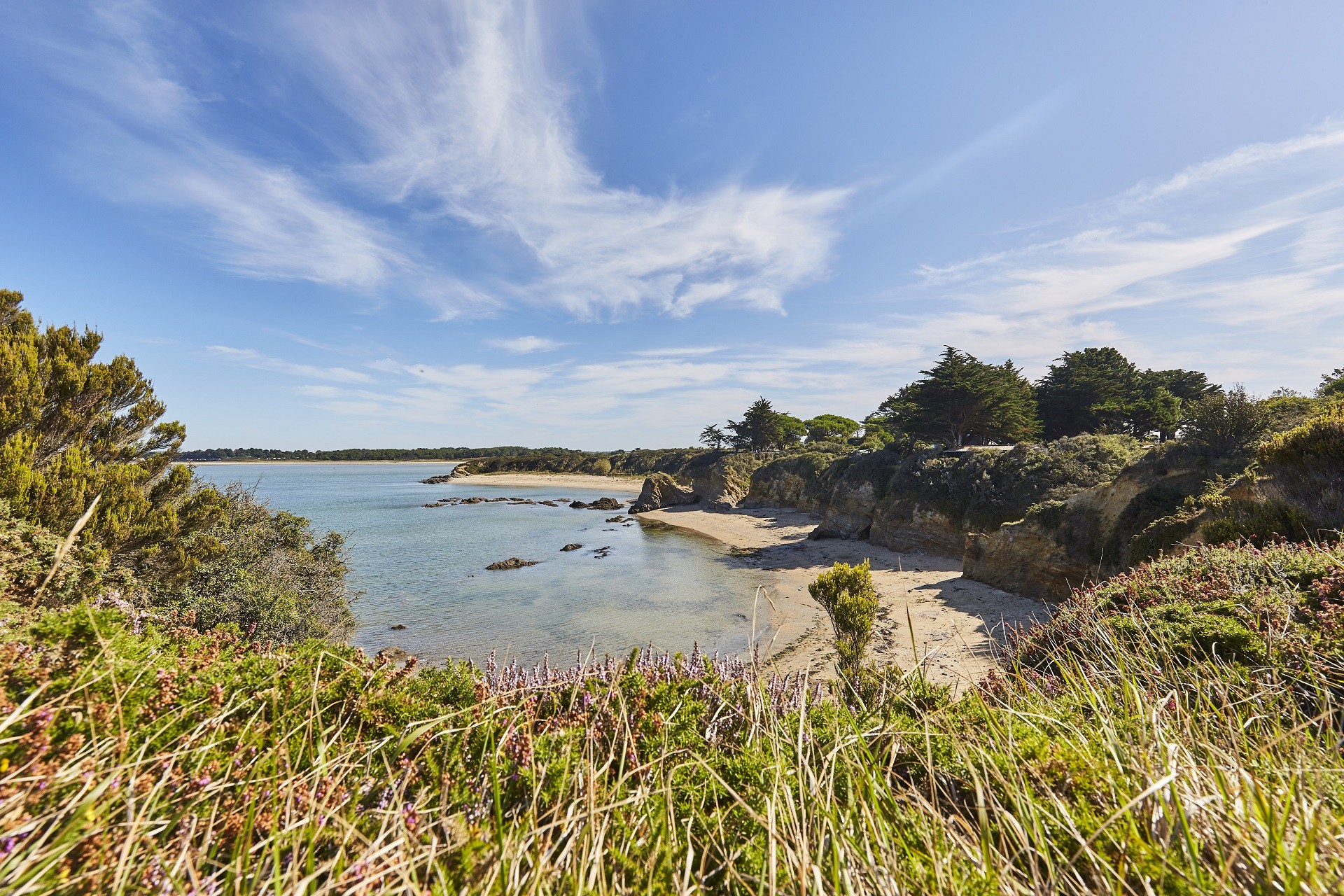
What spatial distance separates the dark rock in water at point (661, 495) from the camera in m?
56.4

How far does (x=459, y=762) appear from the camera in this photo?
1974 millimetres

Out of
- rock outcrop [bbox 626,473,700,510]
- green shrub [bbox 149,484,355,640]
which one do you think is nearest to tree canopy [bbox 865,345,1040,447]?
rock outcrop [bbox 626,473,700,510]

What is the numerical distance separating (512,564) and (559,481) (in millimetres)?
73277

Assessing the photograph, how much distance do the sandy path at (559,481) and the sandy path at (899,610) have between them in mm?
52046

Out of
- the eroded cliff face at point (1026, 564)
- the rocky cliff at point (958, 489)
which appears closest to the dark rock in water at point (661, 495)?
the rocky cliff at point (958, 489)

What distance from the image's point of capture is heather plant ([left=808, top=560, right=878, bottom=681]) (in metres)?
Result: 9.55

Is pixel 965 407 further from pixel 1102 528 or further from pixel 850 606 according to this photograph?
pixel 850 606

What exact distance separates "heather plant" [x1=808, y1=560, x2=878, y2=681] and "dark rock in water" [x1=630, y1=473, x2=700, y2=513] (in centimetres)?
4541

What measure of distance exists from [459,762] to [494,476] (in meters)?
120

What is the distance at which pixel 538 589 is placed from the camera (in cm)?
2303

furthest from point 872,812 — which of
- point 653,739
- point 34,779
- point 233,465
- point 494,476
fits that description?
point 233,465

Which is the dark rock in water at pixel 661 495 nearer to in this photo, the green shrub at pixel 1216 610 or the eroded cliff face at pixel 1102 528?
the eroded cliff face at pixel 1102 528

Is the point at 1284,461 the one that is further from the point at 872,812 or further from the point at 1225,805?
the point at 872,812

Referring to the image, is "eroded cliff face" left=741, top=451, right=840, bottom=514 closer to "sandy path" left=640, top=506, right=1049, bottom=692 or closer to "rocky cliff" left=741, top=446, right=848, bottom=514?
"rocky cliff" left=741, top=446, right=848, bottom=514
